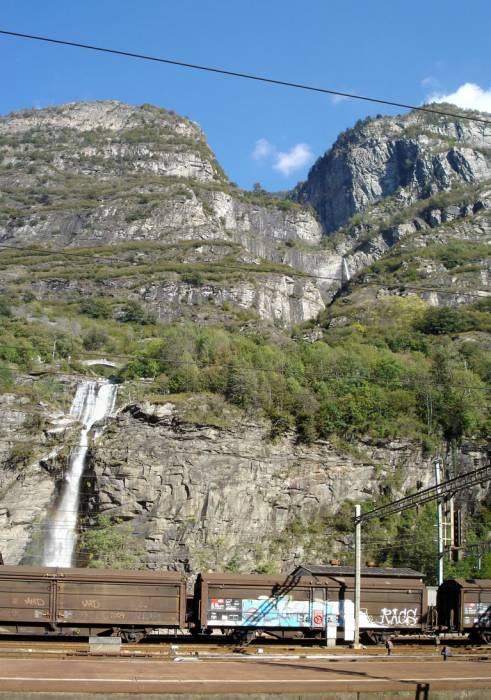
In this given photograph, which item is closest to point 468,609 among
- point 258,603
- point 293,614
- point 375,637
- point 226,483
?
point 375,637

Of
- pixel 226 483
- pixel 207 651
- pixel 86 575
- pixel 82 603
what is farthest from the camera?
pixel 226 483

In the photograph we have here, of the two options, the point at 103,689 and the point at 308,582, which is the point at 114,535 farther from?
the point at 103,689

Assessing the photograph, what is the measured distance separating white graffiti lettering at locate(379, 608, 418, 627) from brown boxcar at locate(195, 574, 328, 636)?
2.58 metres

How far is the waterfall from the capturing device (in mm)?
62281

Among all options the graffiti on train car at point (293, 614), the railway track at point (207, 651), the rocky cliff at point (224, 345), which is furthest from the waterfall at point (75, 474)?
the railway track at point (207, 651)

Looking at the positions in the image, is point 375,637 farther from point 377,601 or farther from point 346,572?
point 346,572

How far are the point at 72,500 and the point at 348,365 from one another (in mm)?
35619

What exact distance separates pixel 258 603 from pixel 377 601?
5172 mm

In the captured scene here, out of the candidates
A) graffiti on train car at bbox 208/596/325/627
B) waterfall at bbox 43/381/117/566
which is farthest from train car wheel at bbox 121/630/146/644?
waterfall at bbox 43/381/117/566

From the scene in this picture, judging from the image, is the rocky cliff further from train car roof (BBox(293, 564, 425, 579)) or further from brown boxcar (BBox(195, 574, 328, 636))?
brown boxcar (BBox(195, 574, 328, 636))

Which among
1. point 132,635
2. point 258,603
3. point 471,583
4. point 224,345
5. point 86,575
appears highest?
point 224,345

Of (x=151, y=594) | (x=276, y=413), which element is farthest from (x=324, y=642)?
(x=276, y=413)

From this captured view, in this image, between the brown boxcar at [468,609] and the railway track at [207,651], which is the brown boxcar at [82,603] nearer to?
the railway track at [207,651]

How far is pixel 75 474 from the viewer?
68625 millimetres
